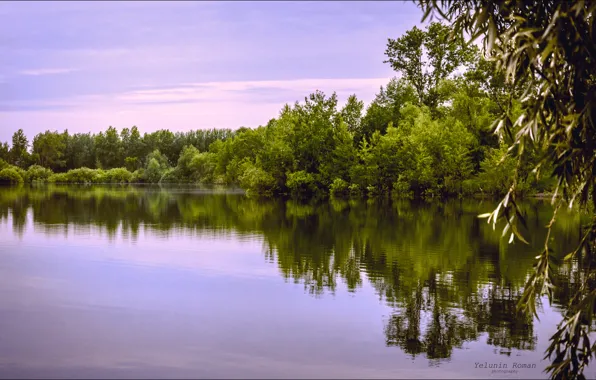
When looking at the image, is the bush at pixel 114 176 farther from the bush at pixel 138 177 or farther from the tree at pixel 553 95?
the tree at pixel 553 95

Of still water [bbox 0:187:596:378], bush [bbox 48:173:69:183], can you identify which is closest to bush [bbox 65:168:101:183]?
bush [bbox 48:173:69:183]

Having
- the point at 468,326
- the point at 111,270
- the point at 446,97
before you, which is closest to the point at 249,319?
the point at 468,326

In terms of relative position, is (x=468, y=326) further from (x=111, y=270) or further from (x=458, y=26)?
(x=111, y=270)

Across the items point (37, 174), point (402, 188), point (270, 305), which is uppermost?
point (37, 174)

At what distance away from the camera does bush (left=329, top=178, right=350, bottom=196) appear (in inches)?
2359

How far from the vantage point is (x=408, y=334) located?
1134 centimetres

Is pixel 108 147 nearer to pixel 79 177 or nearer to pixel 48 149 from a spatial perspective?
pixel 48 149

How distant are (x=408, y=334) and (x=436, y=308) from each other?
6.74 ft

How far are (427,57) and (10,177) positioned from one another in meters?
72.7

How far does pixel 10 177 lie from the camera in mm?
105875

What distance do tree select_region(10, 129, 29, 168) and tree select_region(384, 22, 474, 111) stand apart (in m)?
93.8

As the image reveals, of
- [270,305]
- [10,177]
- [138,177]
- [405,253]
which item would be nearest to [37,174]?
[10,177]

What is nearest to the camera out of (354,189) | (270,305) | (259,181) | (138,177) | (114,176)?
(270,305)

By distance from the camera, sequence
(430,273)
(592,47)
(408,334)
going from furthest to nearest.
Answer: (430,273) < (408,334) < (592,47)
